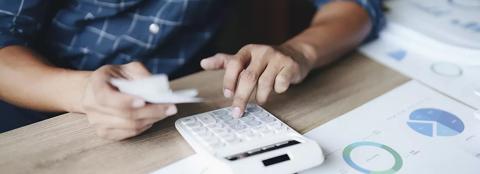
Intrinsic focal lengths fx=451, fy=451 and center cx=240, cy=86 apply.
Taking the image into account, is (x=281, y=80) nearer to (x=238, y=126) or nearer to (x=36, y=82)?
(x=238, y=126)

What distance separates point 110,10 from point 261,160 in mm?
362

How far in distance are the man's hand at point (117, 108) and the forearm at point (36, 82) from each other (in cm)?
3

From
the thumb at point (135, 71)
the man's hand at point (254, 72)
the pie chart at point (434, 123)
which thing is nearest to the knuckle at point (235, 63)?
the man's hand at point (254, 72)

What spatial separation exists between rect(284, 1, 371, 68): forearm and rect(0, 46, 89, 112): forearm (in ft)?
0.99

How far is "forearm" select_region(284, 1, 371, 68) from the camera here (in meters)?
0.66

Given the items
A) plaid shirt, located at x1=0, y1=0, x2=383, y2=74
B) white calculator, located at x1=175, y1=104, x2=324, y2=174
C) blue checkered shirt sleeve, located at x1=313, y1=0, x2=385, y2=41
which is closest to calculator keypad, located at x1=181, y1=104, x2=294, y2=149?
white calculator, located at x1=175, y1=104, x2=324, y2=174

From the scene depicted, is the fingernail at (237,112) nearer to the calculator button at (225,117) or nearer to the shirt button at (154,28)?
the calculator button at (225,117)

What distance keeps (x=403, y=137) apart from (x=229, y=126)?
8.1 inches

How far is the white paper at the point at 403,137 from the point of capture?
1.58ft

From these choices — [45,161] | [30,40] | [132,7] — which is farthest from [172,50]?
[45,161]

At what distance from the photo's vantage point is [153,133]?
1.72 ft

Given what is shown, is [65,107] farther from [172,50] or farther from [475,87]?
[475,87]

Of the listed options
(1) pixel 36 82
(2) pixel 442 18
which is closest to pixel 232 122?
(1) pixel 36 82

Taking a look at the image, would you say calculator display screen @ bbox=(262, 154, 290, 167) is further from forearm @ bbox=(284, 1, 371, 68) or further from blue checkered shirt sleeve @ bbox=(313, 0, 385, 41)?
blue checkered shirt sleeve @ bbox=(313, 0, 385, 41)
